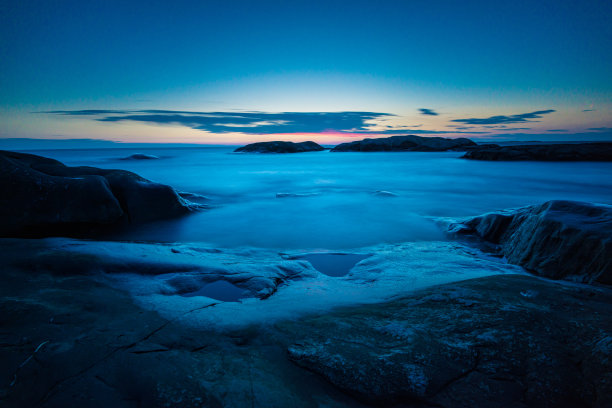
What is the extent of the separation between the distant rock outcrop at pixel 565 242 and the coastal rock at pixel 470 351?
85 centimetres

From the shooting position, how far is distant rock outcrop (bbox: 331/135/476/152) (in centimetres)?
5634

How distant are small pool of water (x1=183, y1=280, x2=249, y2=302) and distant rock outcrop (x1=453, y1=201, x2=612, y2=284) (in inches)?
134

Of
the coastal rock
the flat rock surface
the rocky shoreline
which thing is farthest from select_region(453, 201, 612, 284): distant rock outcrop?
the flat rock surface

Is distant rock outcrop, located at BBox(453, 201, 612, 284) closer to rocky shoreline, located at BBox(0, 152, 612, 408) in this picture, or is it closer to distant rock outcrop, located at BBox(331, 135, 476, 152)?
rocky shoreline, located at BBox(0, 152, 612, 408)

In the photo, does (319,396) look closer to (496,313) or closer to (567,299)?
(496,313)

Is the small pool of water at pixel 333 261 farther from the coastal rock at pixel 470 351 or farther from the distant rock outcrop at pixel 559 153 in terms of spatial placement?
the distant rock outcrop at pixel 559 153

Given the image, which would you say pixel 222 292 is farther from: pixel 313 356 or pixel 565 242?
pixel 565 242

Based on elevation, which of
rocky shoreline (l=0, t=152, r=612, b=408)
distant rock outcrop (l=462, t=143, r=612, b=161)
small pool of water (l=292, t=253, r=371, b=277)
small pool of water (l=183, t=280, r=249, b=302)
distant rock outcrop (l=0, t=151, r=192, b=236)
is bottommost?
small pool of water (l=292, t=253, r=371, b=277)

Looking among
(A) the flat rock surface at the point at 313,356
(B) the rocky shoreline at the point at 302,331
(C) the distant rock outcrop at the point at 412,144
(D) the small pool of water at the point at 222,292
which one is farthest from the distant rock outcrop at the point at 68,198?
(C) the distant rock outcrop at the point at 412,144

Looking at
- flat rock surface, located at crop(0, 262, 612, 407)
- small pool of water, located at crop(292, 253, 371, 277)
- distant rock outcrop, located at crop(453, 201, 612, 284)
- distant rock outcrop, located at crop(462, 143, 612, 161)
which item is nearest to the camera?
flat rock surface, located at crop(0, 262, 612, 407)

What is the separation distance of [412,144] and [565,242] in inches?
2378

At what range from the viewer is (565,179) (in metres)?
15.0

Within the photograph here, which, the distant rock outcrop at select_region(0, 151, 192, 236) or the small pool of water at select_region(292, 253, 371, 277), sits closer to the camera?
the small pool of water at select_region(292, 253, 371, 277)

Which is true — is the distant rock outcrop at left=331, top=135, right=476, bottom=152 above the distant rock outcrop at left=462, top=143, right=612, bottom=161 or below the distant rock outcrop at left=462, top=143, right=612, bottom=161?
above
